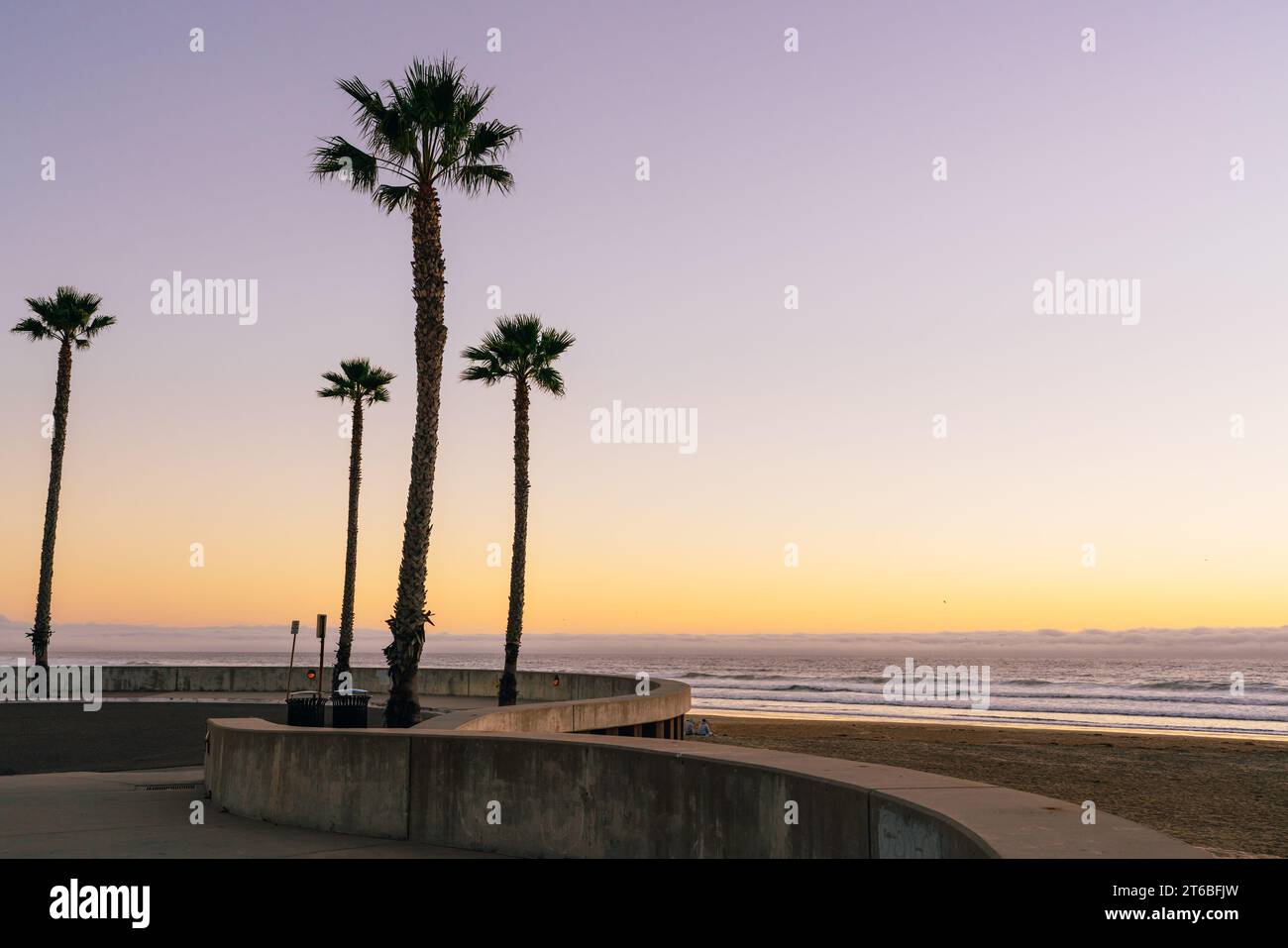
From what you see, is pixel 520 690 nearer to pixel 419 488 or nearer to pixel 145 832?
pixel 419 488

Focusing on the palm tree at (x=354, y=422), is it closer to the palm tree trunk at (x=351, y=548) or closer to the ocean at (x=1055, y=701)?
the palm tree trunk at (x=351, y=548)

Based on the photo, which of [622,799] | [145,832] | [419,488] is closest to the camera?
[622,799]

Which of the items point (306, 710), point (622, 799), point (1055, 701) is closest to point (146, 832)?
point (622, 799)

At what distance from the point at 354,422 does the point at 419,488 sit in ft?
84.7

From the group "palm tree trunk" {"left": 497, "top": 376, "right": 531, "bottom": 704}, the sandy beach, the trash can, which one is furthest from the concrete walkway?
"palm tree trunk" {"left": 497, "top": 376, "right": 531, "bottom": 704}

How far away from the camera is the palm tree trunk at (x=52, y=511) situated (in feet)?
121

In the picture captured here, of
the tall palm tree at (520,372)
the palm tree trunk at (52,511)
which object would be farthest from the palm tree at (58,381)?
the tall palm tree at (520,372)

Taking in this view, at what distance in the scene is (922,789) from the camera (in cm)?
648

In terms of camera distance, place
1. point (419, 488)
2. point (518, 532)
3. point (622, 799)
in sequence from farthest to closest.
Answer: point (518, 532)
point (419, 488)
point (622, 799)

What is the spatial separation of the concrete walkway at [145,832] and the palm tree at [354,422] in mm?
27319

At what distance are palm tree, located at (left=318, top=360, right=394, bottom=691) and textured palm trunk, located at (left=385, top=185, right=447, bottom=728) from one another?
851 inches

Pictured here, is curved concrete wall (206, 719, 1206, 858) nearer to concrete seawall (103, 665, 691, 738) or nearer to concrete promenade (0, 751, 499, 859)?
concrete promenade (0, 751, 499, 859)

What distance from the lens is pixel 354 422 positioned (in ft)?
147
